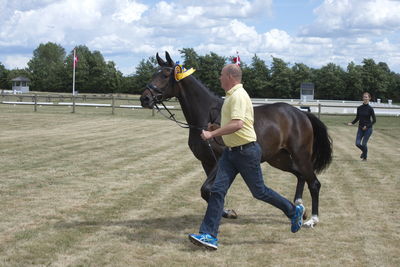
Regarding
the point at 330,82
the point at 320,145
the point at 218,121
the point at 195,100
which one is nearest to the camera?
the point at 218,121

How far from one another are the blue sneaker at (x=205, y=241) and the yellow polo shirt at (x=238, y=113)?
1090 millimetres

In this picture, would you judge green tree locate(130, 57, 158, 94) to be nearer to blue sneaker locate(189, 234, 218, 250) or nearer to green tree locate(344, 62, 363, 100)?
green tree locate(344, 62, 363, 100)

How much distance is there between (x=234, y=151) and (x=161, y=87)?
1811 mm

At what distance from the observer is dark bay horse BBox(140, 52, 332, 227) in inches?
263

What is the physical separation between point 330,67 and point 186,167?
218 ft

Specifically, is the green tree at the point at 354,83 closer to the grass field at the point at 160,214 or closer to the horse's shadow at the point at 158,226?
the grass field at the point at 160,214

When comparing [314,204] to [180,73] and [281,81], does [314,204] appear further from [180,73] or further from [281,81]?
[281,81]

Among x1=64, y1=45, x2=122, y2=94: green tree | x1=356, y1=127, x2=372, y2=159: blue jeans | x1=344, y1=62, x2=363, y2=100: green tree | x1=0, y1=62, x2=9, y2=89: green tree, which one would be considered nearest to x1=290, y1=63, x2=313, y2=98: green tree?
x1=344, y1=62, x2=363, y2=100: green tree

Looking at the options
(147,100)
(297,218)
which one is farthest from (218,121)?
(297,218)

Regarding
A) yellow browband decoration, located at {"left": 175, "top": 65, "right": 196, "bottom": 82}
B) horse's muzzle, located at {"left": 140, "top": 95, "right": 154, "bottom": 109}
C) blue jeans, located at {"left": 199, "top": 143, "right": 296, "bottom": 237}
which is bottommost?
blue jeans, located at {"left": 199, "top": 143, "right": 296, "bottom": 237}

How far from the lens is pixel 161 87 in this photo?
6895 millimetres

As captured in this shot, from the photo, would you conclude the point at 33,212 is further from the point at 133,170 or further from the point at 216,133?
the point at 133,170

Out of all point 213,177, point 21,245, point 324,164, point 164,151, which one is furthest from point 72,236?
point 164,151

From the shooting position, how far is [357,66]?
7362cm
